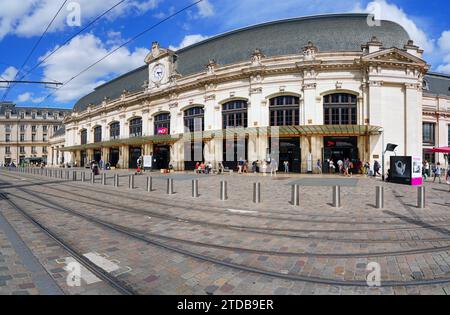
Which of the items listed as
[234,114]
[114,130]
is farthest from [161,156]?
[114,130]

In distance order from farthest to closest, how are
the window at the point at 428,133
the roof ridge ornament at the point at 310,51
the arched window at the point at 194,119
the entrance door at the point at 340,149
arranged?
the arched window at the point at 194,119
the window at the point at 428,133
the entrance door at the point at 340,149
the roof ridge ornament at the point at 310,51

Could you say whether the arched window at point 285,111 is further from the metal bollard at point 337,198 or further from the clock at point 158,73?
the metal bollard at point 337,198

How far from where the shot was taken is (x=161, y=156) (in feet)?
119

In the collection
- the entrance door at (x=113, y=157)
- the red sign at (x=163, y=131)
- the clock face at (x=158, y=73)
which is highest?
the clock face at (x=158, y=73)

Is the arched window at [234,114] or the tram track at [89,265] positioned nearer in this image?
the tram track at [89,265]

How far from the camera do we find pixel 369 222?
6.34m

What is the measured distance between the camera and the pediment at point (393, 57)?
2367 centimetres

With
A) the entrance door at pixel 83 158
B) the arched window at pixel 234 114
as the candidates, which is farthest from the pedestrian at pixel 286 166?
the entrance door at pixel 83 158

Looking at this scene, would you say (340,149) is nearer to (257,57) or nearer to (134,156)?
(257,57)

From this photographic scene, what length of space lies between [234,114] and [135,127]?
1935 centimetres

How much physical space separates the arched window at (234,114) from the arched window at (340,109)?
8728 mm
